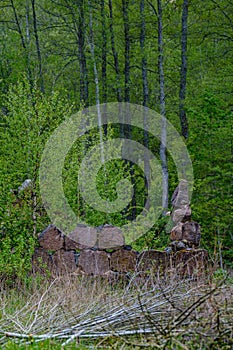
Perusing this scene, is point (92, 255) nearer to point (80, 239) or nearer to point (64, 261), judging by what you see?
point (80, 239)

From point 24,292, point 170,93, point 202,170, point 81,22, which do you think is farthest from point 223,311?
point 170,93

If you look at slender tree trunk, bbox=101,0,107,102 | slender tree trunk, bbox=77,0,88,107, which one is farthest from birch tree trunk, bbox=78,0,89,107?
slender tree trunk, bbox=101,0,107,102

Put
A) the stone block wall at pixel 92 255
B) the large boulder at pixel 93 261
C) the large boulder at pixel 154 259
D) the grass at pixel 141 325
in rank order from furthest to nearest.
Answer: the large boulder at pixel 93 261 < the stone block wall at pixel 92 255 < the large boulder at pixel 154 259 < the grass at pixel 141 325

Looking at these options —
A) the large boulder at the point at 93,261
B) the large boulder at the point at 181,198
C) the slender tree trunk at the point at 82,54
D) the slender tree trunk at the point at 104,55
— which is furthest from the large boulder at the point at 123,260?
the slender tree trunk at the point at 104,55

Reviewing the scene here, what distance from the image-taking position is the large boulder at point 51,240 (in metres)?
11.1

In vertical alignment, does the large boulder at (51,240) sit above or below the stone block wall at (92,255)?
above

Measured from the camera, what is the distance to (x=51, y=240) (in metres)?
11.1

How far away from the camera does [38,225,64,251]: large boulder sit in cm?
1114

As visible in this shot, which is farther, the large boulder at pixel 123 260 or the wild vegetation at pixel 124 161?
the large boulder at pixel 123 260

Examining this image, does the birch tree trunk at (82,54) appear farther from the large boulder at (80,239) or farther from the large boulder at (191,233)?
the large boulder at (191,233)

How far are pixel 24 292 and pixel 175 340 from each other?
5.84 meters

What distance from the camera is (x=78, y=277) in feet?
35.0

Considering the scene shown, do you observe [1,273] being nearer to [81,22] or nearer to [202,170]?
[202,170]

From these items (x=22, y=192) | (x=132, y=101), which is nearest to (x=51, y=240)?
(x=22, y=192)
